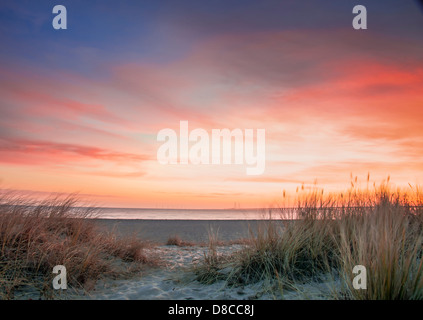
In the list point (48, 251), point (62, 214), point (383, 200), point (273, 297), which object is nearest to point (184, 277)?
point (273, 297)

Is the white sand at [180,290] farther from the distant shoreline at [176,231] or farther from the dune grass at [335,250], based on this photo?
the distant shoreline at [176,231]

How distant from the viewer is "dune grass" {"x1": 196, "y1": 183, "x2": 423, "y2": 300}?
324cm

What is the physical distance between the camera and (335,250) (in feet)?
16.1

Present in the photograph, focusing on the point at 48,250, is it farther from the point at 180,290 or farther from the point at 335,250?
the point at 335,250

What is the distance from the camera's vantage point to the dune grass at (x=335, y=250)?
3.24 meters

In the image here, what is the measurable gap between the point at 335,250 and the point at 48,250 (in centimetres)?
476

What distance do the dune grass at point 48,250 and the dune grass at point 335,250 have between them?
1771 millimetres

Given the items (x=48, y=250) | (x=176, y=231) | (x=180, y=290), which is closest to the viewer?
(x=180, y=290)

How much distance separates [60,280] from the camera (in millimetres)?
4387

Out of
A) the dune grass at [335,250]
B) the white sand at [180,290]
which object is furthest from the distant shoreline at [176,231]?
the white sand at [180,290]

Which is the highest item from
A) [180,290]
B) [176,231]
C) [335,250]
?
[335,250]

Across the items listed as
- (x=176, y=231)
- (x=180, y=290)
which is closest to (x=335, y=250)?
(x=180, y=290)
